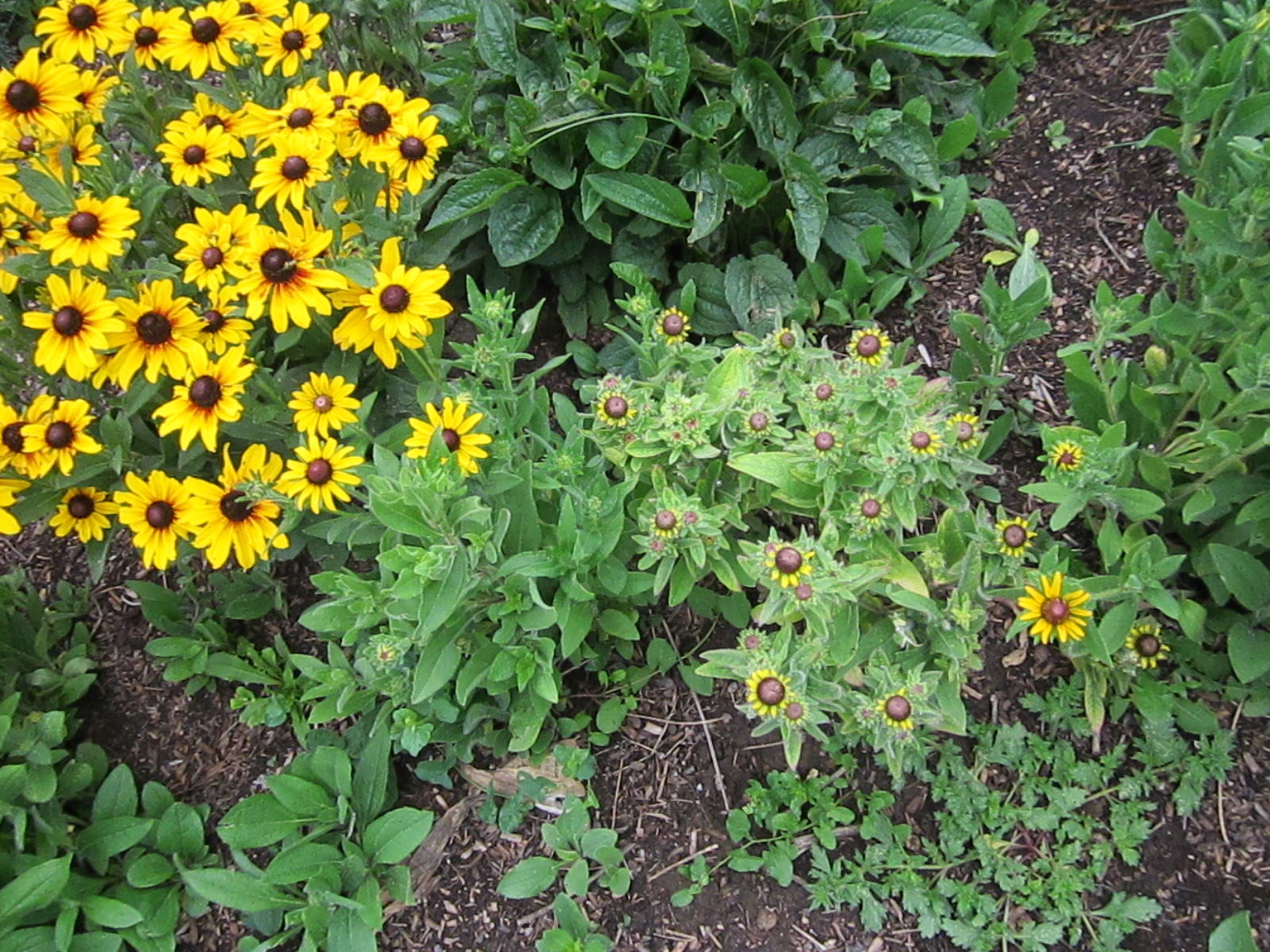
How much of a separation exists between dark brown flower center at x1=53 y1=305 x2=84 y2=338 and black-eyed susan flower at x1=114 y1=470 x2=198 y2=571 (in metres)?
0.34

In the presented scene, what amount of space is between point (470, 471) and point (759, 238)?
5.48ft

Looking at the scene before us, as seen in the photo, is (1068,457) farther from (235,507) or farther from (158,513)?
(158,513)

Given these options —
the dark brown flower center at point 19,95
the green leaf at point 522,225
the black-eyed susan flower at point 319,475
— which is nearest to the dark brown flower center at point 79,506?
the black-eyed susan flower at point 319,475

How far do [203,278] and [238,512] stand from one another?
53 cm

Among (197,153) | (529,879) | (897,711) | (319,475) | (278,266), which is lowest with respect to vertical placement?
(529,879)

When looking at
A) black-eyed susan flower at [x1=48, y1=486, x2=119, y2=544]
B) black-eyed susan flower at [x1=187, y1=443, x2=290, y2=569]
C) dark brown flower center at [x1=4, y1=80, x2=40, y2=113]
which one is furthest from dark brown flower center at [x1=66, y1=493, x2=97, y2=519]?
dark brown flower center at [x1=4, y1=80, x2=40, y2=113]

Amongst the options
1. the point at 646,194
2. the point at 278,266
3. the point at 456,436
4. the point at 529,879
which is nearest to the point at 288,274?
the point at 278,266

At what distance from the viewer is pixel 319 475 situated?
2113 mm

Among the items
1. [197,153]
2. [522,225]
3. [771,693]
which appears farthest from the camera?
[522,225]

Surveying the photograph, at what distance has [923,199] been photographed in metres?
3.12

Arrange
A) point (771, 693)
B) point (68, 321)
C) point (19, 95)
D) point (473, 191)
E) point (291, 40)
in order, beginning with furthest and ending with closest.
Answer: point (473, 191) < point (291, 40) < point (19, 95) < point (68, 321) < point (771, 693)

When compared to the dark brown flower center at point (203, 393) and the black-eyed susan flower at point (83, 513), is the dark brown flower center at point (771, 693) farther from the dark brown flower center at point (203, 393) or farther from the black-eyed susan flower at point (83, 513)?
the black-eyed susan flower at point (83, 513)

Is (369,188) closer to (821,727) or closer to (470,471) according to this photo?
(470,471)

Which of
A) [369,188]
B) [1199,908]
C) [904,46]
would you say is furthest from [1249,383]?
[369,188]
